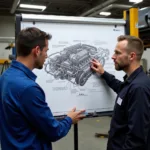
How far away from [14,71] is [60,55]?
23.0 inches

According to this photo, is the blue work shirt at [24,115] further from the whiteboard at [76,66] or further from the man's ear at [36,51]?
the whiteboard at [76,66]

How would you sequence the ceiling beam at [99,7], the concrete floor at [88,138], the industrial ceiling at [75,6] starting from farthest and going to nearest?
the industrial ceiling at [75,6]
the ceiling beam at [99,7]
the concrete floor at [88,138]

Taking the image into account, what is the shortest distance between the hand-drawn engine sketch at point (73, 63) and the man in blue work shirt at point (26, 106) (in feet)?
1.40

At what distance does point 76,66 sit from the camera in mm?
1856

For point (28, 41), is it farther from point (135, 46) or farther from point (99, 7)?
point (99, 7)

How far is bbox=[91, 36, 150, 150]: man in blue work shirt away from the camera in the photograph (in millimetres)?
1384

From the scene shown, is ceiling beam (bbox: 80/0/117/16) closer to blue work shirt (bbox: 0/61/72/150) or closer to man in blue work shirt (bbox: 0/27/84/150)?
man in blue work shirt (bbox: 0/27/84/150)

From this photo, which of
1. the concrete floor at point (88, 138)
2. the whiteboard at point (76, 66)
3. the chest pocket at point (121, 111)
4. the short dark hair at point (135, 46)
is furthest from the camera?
the concrete floor at point (88, 138)

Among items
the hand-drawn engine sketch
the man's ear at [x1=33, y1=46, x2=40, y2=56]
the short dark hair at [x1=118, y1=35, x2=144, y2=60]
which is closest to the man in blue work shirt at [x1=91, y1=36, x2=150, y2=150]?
the short dark hair at [x1=118, y1=35, x2=144, y2=60]

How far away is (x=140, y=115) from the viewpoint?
138cm

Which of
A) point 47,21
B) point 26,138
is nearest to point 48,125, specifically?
point 26,138

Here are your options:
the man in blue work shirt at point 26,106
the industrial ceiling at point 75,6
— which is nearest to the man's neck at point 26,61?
the man in blue work shirt at point 26,106

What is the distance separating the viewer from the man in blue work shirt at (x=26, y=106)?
1.19 meters

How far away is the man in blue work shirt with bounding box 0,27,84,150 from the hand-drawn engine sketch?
1.40ft
